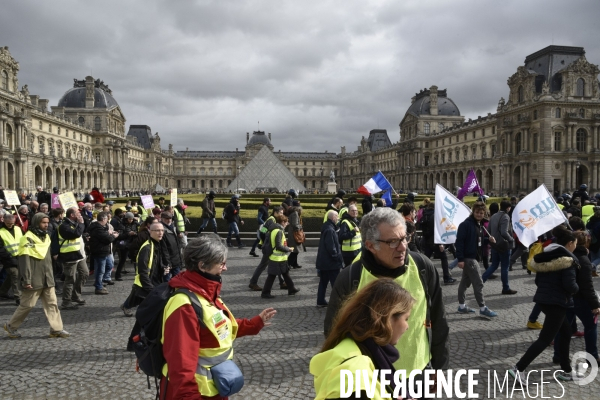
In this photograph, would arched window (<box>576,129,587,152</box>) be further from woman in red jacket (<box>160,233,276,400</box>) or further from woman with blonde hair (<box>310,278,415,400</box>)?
woman with blonde hair (<box>310,278,415,400</box>)

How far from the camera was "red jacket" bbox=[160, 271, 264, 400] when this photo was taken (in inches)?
80.4

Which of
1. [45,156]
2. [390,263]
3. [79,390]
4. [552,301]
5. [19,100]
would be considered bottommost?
[79,390]

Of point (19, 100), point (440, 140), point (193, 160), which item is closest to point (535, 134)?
point (440, 140)

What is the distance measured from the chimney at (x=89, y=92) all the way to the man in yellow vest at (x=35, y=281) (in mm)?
71628

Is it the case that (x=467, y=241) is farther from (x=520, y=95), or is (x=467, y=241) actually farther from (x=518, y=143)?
(x=520, y=95)

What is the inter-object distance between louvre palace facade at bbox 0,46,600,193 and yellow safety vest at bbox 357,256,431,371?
38.8 meters

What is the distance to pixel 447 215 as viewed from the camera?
23.7 ft

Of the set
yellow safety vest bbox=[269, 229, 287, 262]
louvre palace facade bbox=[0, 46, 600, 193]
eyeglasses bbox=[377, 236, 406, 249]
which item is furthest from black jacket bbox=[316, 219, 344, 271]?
louvre palace facade bbox=[0, 46, 600, 193]

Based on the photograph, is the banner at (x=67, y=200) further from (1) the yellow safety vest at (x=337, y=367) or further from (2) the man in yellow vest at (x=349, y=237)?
(1) the yellow safety vest at (x=337, y=367)

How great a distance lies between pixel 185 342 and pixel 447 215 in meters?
6.05

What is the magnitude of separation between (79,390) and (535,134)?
163 ft

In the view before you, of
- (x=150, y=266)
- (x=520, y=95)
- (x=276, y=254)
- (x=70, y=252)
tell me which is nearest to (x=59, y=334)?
(x=150, y=266)

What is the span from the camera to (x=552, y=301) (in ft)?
13.2

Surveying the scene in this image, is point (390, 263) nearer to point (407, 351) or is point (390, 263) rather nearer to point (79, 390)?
point (407, 351)
